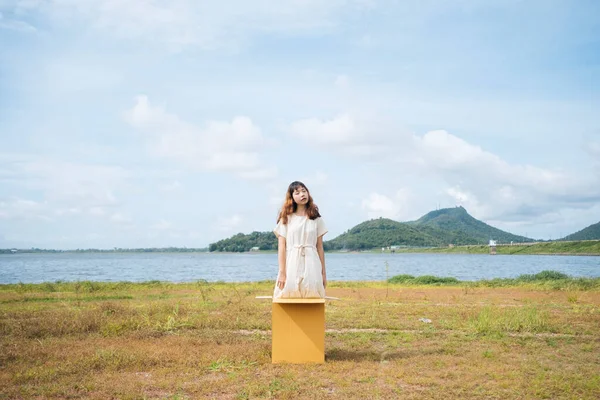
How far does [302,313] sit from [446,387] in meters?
2.32

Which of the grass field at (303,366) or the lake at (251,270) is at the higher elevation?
the grass field at (303,366)

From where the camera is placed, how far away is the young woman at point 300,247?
8.05 meters

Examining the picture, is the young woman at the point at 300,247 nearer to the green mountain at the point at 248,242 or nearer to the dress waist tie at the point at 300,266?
the dress waist tie at the point at 300,266

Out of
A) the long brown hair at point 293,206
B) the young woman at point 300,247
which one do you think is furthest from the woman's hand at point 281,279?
the long brown hair at point 293,206

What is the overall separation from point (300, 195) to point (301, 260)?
39.1 inches

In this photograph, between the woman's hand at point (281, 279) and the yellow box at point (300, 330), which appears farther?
the woman's hand at point (281, 279)

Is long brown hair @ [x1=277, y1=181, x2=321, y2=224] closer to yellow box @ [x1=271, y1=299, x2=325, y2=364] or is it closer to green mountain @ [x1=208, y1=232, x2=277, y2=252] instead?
yellow box @ [x1=271, y1=299, x2=325, y2=364]

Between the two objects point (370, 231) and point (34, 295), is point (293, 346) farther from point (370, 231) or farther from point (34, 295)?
point (370, 231)

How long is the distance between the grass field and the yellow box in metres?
0.27

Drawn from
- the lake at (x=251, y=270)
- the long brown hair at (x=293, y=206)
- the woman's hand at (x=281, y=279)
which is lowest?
the lake at (x=251, y=270)

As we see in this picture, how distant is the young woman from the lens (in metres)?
8.05

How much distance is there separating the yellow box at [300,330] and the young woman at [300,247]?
0.60 ft

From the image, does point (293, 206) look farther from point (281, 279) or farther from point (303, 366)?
point (303, 366)

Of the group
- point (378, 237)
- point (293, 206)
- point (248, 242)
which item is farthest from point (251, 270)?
point (378, 237)
